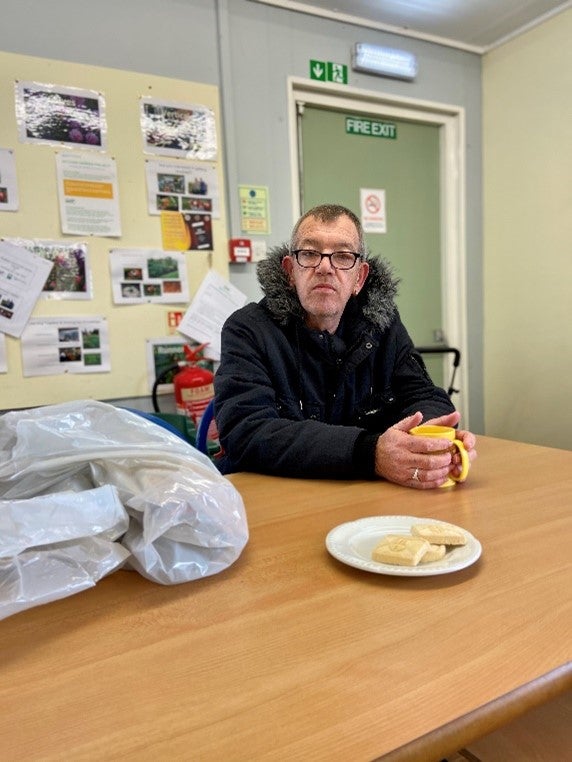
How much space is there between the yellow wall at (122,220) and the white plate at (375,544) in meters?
1.68

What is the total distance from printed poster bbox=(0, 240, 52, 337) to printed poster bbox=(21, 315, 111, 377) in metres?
0.05

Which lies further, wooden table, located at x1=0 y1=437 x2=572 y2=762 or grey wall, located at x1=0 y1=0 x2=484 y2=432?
grey wall, located at x1=0 y1=0 x2=484 y2=432

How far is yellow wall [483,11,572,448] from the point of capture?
2736 millimetres

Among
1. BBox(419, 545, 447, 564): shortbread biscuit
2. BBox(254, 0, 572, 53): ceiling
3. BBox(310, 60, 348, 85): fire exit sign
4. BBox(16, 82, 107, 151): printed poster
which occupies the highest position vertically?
BBox(254, 0, 572, 53): ceiling

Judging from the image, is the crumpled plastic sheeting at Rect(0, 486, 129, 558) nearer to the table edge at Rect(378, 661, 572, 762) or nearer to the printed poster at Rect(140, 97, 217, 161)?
the table edge at Rect(378, 661, 572, 762)

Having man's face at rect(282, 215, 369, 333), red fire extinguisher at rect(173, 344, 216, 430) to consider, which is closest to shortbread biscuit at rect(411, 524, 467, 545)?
man's face at rect(282, 215, 369, 333)

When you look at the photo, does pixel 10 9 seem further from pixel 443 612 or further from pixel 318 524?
pixel 443 612

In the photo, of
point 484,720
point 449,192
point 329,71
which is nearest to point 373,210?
point 449,192

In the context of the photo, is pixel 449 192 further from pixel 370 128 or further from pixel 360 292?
→ pixel 360 292

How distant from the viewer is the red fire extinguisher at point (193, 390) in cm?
228

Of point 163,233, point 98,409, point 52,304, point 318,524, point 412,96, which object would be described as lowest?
point 318,524

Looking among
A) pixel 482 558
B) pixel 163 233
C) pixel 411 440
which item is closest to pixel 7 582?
pixel 482 558

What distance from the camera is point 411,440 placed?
104cm

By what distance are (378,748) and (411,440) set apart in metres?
0.68
